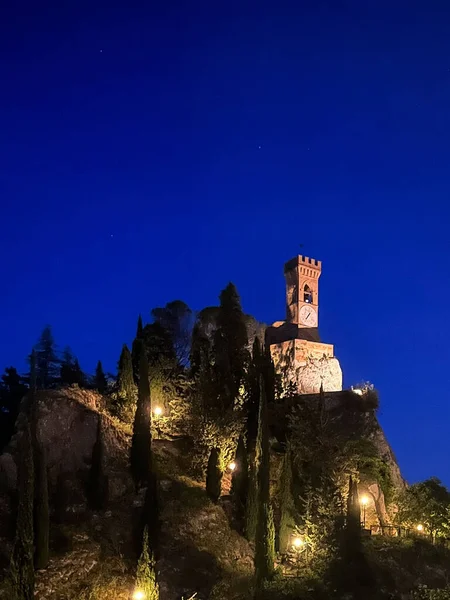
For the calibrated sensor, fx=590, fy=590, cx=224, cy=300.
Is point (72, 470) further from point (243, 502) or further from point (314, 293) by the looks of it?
point (314, 293)

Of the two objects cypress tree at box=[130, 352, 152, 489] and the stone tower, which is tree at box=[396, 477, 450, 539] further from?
cypress tree at box=[130, 352, 152, 489]

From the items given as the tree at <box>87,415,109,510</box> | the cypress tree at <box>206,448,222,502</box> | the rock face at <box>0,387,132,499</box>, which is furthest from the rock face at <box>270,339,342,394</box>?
the tree at <box>87,415,109,510</box>

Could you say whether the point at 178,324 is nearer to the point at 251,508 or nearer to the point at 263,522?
the point at 251,508

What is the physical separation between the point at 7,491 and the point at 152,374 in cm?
1272

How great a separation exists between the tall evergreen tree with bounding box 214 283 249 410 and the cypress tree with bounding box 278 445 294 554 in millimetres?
6163

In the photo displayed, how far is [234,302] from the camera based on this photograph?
40.8 m

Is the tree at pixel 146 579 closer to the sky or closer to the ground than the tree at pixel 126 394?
closer to the ground

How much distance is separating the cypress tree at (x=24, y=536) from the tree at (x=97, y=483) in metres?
5.25

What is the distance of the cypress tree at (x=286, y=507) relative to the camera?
28.4 meters

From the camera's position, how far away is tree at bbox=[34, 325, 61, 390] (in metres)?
45.7

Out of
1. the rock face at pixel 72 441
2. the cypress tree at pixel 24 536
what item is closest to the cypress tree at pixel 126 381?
the rock face at pixel 72 441

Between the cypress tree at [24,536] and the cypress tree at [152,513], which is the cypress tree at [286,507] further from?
the cypress tree at [24,536]

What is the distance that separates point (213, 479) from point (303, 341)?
20.9m

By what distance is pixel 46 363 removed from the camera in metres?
48.6
